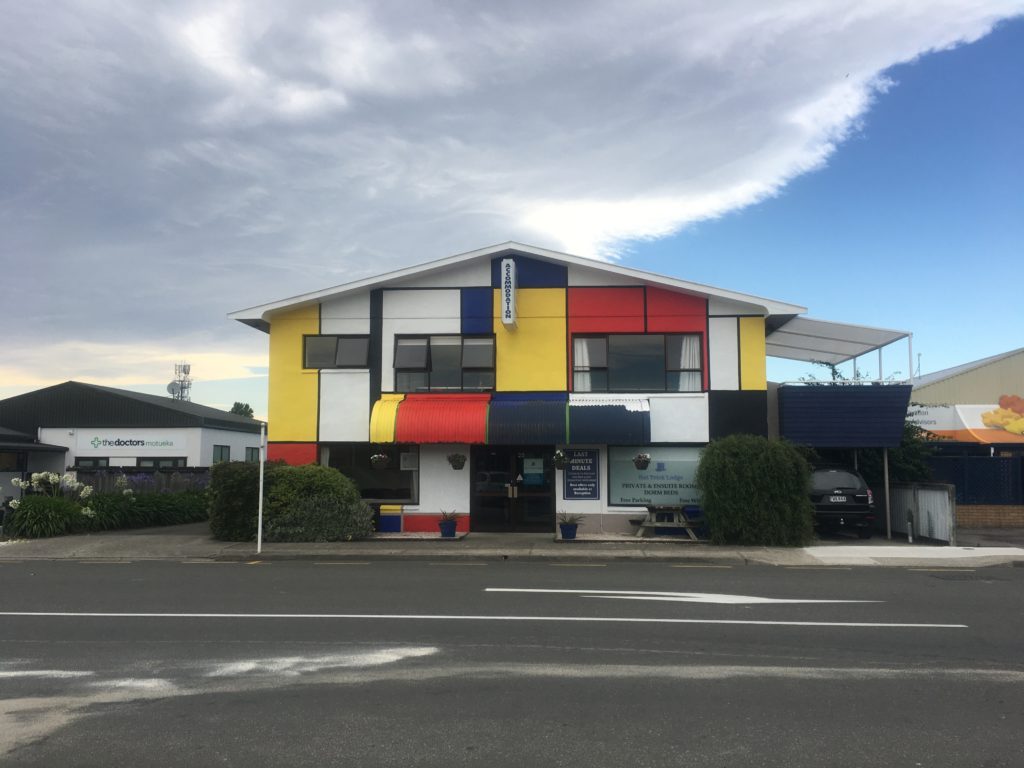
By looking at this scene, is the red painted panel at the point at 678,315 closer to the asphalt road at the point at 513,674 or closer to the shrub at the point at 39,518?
the asphalt road at the point at 513,674

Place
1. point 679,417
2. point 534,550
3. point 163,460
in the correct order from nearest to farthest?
point 534,550 < point 679,417 < point 163,460

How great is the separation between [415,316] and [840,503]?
1033 cm

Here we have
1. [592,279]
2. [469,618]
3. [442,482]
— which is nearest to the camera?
[469,618]

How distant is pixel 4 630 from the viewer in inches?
343

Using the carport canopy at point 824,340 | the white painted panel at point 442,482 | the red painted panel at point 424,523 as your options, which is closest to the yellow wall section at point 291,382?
the white painted panel at point 442,482

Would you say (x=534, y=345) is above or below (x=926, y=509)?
above

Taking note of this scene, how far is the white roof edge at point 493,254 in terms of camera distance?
18344 mm

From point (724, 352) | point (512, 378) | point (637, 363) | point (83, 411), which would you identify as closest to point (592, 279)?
point (637, 363)

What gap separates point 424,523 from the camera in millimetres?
18953

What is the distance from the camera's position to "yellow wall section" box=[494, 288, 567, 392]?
19031 mm

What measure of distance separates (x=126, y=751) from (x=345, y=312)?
15129 millimetres

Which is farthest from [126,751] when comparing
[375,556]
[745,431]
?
[745,431]

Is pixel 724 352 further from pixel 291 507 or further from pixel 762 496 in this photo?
pixel 291 507

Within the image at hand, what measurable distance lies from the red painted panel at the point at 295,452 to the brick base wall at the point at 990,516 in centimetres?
1567
